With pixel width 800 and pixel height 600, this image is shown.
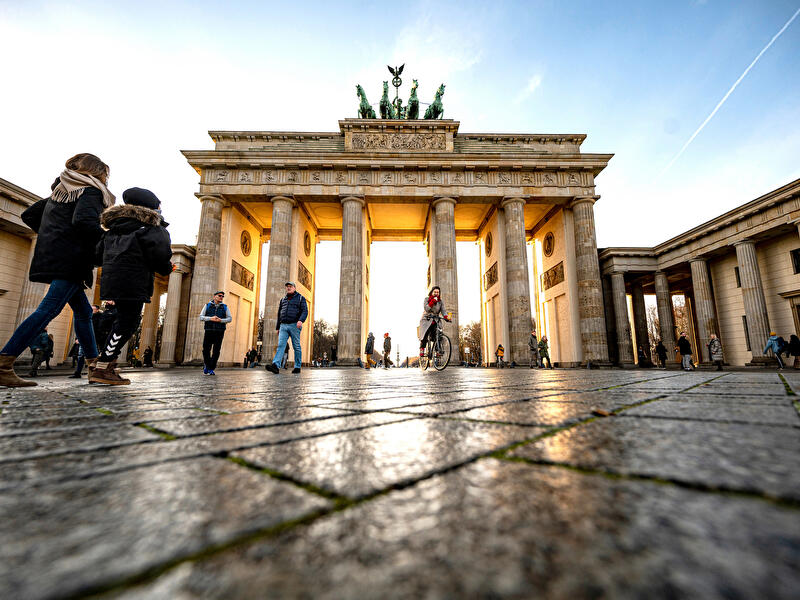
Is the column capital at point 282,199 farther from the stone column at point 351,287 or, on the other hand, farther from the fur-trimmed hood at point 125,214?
the fur-trimmed hood at point 125,214

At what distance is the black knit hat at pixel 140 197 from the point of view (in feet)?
11.4

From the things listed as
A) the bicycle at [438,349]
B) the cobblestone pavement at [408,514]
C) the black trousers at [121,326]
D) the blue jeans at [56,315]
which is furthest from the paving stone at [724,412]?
the bicycle at [438,349]

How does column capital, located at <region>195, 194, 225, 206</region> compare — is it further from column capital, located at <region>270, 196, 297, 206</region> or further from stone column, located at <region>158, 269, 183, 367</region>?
stone column, located at <region>158, 269, 183, 367</region>

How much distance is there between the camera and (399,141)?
1977cm

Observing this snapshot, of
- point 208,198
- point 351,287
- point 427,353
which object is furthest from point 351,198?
point 427,353

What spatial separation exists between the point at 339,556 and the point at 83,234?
4145 mm

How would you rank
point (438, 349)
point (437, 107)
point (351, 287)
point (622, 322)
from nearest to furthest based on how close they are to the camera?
point (438, 349)
point (351, 287)
point (622, 322)
point (437, 107)

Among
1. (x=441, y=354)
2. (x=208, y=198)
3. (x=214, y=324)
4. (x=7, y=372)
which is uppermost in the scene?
(x=208, y=198)

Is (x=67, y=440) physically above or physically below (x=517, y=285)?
below

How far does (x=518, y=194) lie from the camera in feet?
61.0

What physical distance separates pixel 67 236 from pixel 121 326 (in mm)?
889

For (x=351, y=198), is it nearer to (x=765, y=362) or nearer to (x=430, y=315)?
(x=430, y=315)

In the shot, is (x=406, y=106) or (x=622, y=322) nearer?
(x=622, y=322)

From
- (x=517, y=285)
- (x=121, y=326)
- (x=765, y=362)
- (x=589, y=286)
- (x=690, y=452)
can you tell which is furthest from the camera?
(x=589, y=286)
